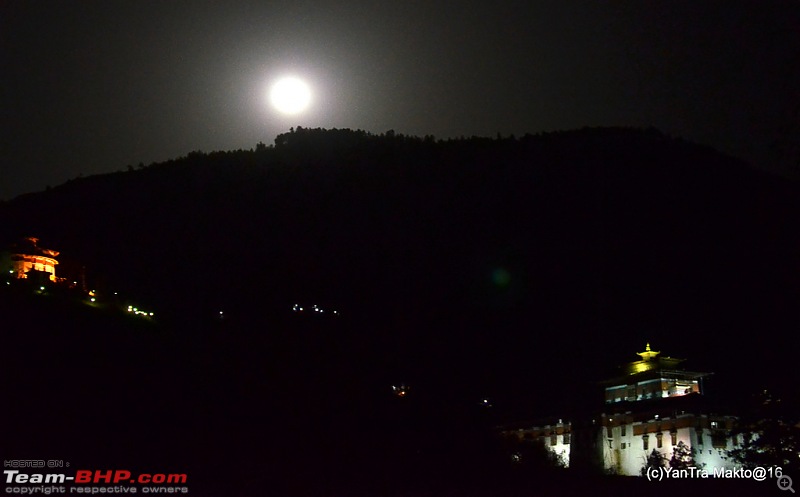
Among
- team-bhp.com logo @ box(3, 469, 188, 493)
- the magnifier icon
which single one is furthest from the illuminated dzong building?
team-bhp.com logo @ box(3, 469, 188, 493)

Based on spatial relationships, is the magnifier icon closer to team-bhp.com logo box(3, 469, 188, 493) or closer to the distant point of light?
team-bhp.com logo box(3, 469, 188, 493)

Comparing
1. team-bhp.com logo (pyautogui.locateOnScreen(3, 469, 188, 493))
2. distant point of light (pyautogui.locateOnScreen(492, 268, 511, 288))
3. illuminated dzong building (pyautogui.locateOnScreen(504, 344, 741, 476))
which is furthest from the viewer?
distant point of light (pyautogui.locateOnScreen(492, 268, 511, 288))

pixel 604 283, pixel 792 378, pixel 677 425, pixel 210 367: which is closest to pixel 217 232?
pixel 604 283

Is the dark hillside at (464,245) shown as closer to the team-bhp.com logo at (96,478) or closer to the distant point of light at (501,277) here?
the distant point of light at (501,277)

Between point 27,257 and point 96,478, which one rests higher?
point 27,257

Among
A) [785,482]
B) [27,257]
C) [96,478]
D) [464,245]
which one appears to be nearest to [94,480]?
[96,478]

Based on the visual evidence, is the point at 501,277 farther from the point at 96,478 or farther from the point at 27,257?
the point at 96,478

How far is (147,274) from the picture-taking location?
72.2 metres

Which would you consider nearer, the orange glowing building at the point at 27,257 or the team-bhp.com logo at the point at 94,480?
the team-bhp.com logo at the point at 94,480

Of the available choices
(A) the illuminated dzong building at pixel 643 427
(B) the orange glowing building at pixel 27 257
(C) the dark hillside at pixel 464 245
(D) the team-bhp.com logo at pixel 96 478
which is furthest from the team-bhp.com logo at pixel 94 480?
(B) the orange glowing building at pixel 27 257

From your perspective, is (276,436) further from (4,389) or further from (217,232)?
(217,232)

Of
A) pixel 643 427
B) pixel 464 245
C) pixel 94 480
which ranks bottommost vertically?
pixel 94 480

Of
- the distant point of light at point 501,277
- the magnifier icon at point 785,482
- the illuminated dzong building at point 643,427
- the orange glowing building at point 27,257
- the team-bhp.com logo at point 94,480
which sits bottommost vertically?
the team-bhp.com logo at point 94,480

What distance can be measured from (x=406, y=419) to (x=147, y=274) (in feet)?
137
